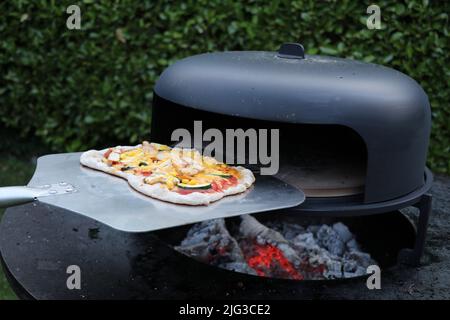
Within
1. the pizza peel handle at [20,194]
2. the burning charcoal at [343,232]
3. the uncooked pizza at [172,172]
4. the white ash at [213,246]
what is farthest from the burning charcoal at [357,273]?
the pizza peel handle at [20,194]

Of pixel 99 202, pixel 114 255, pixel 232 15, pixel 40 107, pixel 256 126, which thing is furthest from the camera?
pixel 40 107

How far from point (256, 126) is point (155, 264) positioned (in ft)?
2.52

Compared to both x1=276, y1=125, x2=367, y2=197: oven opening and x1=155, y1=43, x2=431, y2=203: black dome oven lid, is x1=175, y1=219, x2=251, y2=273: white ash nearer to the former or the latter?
A: x1=276, y1=125, x2=367, y2=197: oven opening

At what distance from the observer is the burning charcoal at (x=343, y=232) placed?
2.58 metres

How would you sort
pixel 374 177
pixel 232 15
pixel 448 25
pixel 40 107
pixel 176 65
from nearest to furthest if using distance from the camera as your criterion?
pixel 374 177 < pixel 176 65 < pixel 448 25 < pixel 232 15 < pixel 40 107

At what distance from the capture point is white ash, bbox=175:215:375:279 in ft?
7.43

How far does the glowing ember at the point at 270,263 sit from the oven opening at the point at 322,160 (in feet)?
1.13

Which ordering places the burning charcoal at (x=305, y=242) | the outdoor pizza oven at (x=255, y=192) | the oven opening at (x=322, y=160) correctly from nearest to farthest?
the outdoor pizza oven at (x=255, y=192) < the oven opening at (x=322, y=160) < the burning charcoal at (x=305, y=242)

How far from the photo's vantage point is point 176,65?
229 centimetres

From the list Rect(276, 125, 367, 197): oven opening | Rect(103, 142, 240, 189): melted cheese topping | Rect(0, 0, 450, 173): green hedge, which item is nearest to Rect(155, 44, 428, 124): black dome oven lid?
Rect(103, 142, 240, 189): melted cheese topping

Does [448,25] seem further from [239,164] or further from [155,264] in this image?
[155,264]

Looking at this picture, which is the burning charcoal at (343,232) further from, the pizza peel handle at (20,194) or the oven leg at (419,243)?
the pizza peel handle at (20,194)

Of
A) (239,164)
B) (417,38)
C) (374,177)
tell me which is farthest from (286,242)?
(417,38)

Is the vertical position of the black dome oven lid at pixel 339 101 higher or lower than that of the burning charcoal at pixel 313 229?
higher
